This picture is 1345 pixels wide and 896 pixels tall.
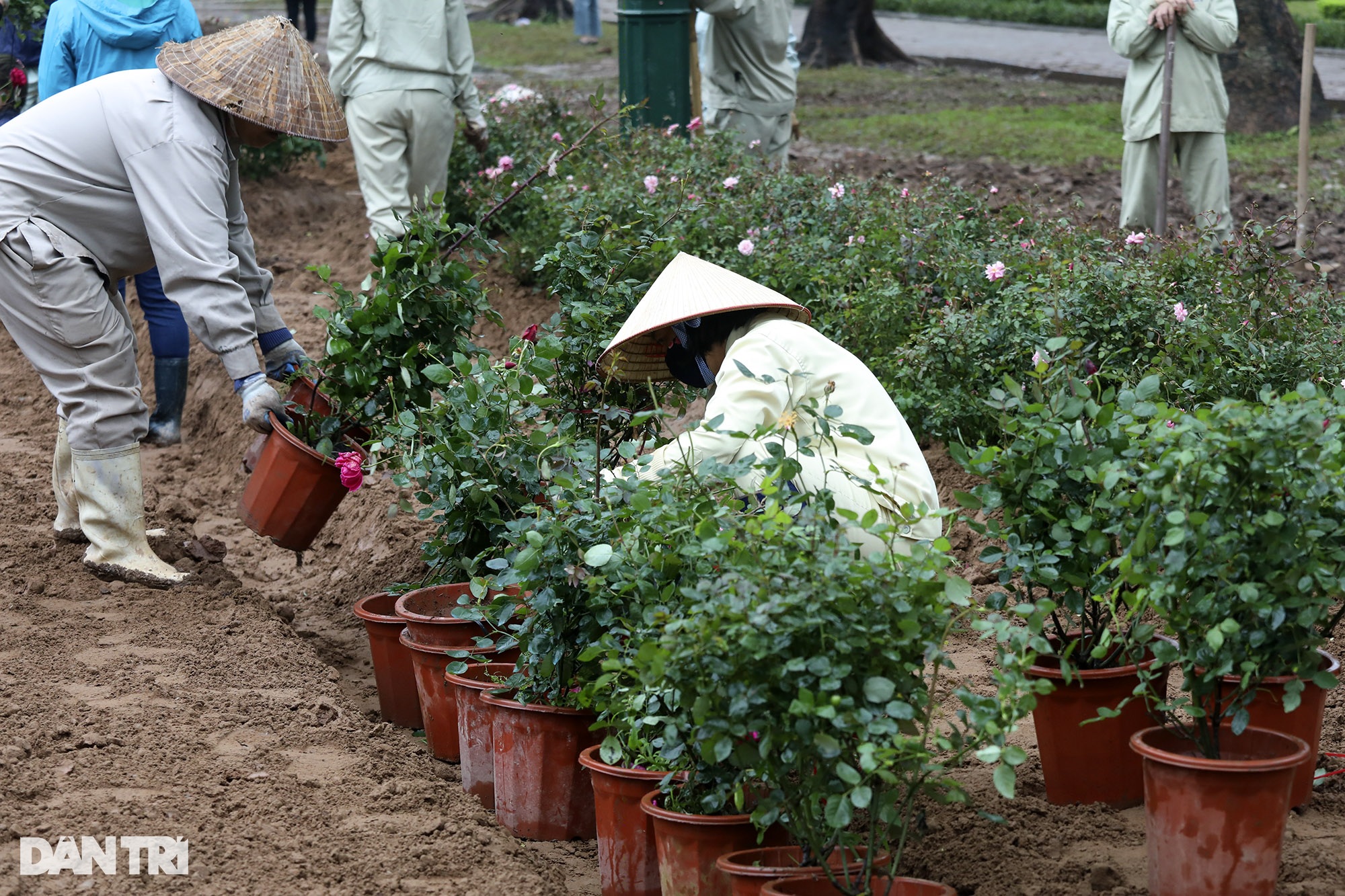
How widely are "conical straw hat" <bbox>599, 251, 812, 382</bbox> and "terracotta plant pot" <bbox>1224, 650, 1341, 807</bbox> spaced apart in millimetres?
1393

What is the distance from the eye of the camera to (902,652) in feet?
7.83

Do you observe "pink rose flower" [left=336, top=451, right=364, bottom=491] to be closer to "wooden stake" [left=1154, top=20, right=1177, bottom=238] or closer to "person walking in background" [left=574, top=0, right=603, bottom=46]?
"wooden stake" [left=1154, top=20, right=1177, bottom=238]

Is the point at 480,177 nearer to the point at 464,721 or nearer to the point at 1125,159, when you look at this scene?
the point at 1125,159

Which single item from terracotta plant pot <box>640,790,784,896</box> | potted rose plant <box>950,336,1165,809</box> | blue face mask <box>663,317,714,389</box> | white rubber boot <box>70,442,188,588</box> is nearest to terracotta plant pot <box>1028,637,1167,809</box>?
potted rose plant <box>950,336,1165,809</box>

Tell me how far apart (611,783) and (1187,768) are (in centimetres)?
111

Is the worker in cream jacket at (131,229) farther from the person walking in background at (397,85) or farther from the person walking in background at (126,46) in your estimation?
the person walking in background at (397,85)

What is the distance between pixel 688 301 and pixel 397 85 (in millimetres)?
3946

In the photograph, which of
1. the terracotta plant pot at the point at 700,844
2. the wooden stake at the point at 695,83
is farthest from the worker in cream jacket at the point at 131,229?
the wooden stake at the point at 695,83

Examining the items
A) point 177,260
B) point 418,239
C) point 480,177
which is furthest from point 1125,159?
point 177,260

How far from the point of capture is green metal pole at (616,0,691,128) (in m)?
7.82

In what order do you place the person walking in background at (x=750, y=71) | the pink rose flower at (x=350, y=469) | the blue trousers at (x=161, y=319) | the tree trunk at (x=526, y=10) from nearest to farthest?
the pink rose flower at (x=350, y=469) < the blue trousers at (x=161, y=319) < the person walking in background at (x=750, y=71) < the tree trunk at (x=526, y=10)

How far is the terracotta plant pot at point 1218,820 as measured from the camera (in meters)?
2.43

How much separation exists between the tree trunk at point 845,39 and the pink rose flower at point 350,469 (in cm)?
1485

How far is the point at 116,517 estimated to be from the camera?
14.5 ft
